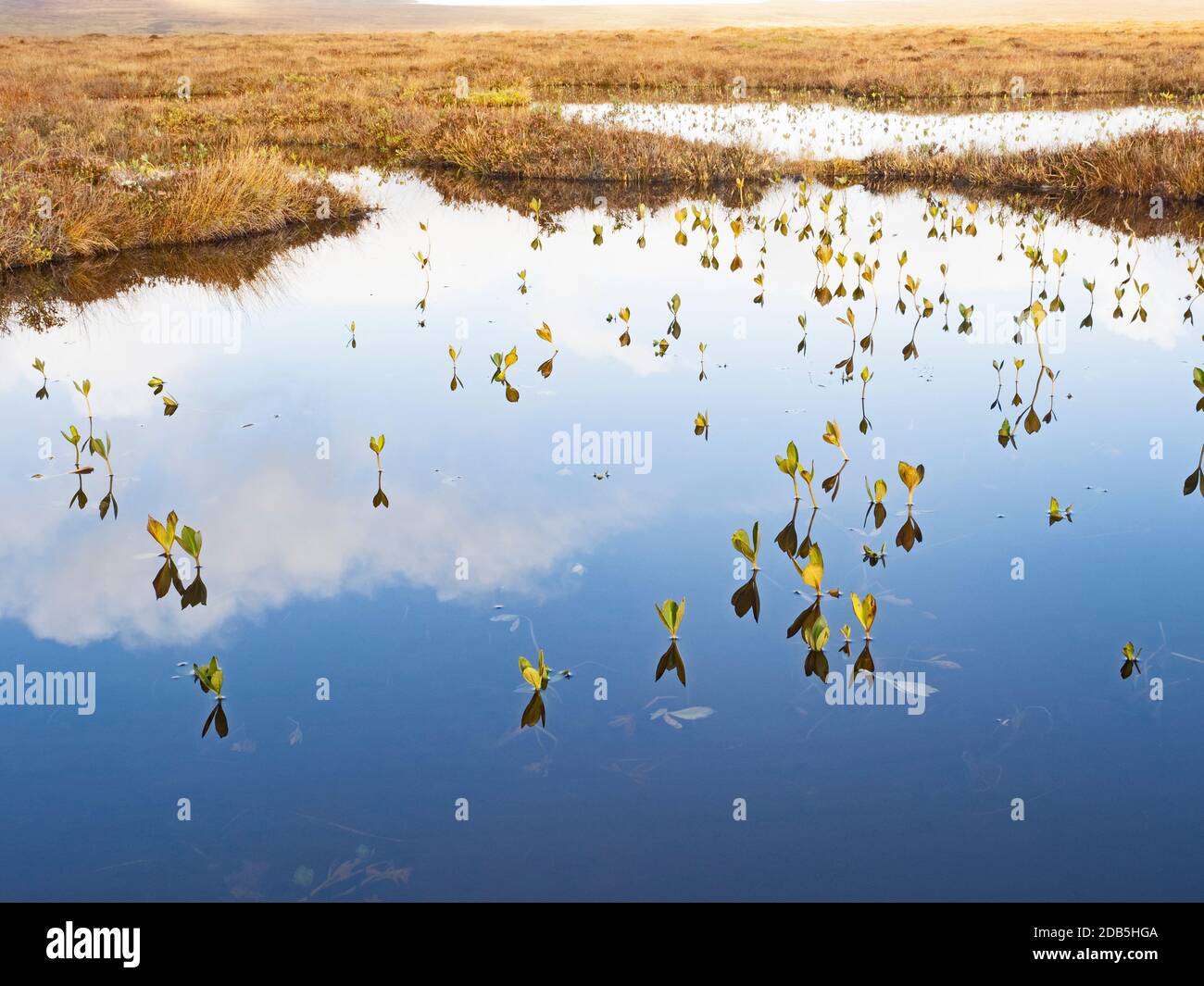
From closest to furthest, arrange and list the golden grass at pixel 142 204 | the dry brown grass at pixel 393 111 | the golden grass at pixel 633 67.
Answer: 1. the golden grass at pixel 142 204
2. the dry brown grass at pixel 393 111
3. the golden grass at pixel 633 67

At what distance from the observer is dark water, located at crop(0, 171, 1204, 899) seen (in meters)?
3.40

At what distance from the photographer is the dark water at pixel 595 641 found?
11.1ft

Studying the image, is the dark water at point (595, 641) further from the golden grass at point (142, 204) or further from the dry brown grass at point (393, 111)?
the dry brown grass at point (393, 111)

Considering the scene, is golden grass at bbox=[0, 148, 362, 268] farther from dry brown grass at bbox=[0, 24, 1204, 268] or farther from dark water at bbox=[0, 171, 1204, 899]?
dark water at bbox=[0, 171, 1204, 899]

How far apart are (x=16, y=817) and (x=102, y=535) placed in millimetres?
2387

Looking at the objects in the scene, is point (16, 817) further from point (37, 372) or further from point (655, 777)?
point (37, 372)

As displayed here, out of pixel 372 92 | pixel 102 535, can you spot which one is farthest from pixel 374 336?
pixel 372 92

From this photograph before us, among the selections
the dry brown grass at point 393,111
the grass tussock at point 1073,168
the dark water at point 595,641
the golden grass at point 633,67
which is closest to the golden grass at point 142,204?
the dry brown grass at point 393,111

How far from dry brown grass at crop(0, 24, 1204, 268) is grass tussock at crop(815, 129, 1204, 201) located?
0.05 meters

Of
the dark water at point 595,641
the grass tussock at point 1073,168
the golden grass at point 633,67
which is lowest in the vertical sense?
the dark water at point 595,641

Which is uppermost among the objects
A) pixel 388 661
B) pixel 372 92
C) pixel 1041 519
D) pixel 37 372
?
pixel 372 92

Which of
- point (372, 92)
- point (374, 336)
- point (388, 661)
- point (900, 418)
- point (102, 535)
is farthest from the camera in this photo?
point (372, 92)

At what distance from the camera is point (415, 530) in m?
5.71

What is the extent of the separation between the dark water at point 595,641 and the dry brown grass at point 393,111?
6.25 meters
